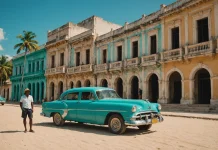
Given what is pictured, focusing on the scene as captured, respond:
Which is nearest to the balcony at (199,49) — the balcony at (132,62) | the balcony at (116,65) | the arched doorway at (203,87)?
the arched doorway at (203,87)

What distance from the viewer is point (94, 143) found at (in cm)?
546

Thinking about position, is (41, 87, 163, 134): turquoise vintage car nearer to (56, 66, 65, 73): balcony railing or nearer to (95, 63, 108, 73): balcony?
(95, 63, 108, 73): balcony

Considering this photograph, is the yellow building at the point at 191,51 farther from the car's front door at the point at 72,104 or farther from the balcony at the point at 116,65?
the car's front door at the point at 72,104

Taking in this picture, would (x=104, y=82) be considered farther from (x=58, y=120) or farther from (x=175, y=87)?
(x=58, y=120)

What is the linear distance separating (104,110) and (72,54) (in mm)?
22706

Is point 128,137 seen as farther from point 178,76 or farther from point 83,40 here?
point 83,40

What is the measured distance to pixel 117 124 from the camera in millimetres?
6793

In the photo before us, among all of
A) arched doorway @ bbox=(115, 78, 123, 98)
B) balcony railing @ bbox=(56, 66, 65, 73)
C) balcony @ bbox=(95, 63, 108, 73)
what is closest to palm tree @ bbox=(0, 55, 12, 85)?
balcony railing @ bbox=(56, 66, 65, 73)

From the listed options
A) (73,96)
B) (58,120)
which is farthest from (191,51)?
(58,120)

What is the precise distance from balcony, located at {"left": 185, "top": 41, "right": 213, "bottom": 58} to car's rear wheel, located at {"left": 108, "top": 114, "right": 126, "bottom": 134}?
10.7 m

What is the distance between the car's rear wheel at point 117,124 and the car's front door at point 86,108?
772mm

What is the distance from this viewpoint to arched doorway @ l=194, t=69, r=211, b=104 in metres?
16.8

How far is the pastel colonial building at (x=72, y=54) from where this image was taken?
26625 millimetres

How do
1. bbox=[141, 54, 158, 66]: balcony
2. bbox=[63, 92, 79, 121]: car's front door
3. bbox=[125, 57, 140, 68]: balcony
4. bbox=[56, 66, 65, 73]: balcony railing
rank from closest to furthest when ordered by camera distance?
bbox=[63, 92, 79, 121]: car's front door, bbox=[141, 54, 158, 66]: balcony, bbox=[125, 57, 140, 68]: balcony, bbox=[56, 66, 65, 73]: balcony railing
